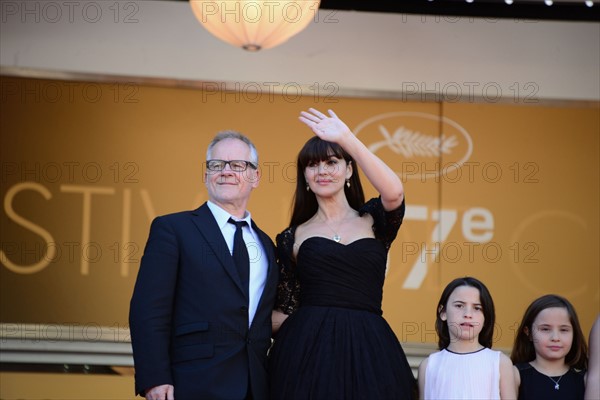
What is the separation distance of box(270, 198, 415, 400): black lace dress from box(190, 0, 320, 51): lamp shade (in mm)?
1221

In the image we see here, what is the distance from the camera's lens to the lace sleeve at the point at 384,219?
3.96 meters

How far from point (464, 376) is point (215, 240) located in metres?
1.07

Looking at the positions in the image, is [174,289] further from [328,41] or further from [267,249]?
[328,41]

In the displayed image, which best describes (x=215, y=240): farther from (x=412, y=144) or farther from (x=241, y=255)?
(x=412, y=144)

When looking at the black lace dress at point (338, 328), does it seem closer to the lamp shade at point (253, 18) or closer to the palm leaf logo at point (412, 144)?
the lamp shade at point (253, 18)

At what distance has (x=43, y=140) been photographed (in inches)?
241

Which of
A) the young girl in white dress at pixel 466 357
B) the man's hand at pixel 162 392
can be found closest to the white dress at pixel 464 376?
the young girl in white dress at pixel 466 357

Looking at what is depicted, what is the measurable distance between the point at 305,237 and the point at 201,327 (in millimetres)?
610

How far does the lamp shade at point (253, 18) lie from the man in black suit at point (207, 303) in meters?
1.03

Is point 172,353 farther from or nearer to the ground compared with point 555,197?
nearer to the ground

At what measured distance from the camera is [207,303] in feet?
12.1

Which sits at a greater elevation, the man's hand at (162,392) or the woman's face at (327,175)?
the woman's face at (327,175)

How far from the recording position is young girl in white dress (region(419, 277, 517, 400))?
3.90 meters

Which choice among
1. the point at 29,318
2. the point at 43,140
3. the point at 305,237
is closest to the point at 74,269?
the point at 29,318
